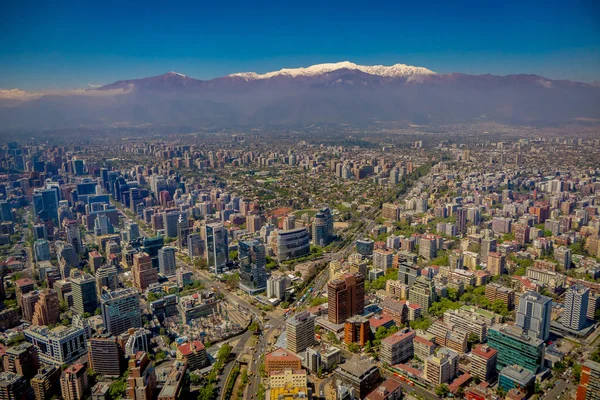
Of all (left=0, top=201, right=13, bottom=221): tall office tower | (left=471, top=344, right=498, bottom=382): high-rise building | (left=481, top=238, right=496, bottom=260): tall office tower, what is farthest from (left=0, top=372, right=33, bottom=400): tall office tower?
(left=481, top=238, right=496, bottom=260): tall office tower

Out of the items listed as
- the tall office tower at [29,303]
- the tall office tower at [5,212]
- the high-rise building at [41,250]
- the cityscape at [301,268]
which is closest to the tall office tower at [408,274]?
the cityscape at [301,268]

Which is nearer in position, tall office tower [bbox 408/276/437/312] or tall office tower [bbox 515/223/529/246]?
tall office tower [bbox 408/276/437/312]

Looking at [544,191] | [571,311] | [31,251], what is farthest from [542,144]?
[31,251]

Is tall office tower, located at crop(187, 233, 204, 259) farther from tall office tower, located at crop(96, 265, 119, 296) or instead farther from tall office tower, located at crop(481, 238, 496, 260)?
tall office tower, located at crop(481, 238, 496, 260)

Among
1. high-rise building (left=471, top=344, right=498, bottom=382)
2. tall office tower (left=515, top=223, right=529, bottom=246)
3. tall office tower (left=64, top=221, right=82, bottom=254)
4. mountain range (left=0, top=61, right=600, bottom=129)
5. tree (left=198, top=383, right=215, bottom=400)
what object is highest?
mountain range (left=0, top=61, right=600, bottom=129)

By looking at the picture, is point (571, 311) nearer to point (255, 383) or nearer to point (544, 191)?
point (255, 383)

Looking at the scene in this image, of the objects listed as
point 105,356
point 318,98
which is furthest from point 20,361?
point 318,98
